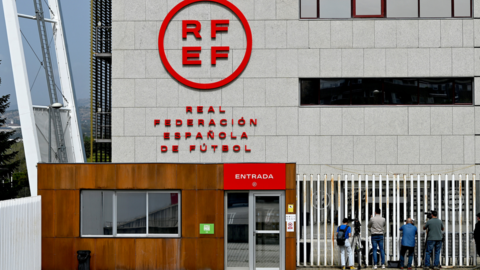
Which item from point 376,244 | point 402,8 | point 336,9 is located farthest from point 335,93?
point 376,244

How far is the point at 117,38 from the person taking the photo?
862 inches

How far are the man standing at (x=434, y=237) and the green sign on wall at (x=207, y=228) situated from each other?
297 inches

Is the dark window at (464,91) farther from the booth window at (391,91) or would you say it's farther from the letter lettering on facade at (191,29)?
the letter lettering on facade at (191,29)

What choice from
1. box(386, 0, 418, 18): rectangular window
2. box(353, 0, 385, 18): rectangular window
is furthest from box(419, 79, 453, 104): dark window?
box(353, 0, 385, 18): rectangular window

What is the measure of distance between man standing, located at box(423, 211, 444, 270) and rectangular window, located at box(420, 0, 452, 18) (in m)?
8.45

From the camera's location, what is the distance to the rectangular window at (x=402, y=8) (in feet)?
70.9

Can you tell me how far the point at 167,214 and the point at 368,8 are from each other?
11847 millimetres

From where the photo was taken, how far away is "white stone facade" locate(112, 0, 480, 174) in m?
21.3

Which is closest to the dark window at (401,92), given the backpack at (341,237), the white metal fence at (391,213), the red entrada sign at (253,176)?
the white metal fence at (391,213)

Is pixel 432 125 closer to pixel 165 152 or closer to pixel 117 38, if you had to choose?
pixel 165 152

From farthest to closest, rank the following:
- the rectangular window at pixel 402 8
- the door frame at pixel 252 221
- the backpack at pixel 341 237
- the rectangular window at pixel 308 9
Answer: the rectangular window at pixel 308 9, the rectangular window at pixel 402 8, the backpack at pixel 341 237, the door frame at pixel 252 221

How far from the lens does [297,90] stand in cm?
2148

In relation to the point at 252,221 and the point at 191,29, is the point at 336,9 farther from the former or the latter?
the point at 252,221

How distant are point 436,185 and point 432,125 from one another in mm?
2459
